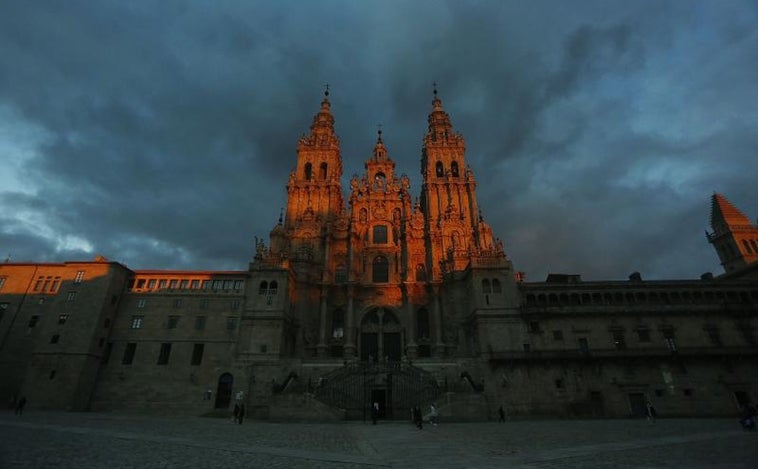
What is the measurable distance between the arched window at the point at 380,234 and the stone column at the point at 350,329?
9064mm

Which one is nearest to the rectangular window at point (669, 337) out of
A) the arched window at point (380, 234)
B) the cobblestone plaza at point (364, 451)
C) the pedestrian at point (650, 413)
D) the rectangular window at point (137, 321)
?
the pedestrian at point (650, 413)

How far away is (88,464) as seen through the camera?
10.8 m

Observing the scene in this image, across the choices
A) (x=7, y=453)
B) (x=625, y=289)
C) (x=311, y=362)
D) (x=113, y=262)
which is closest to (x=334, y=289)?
(x=311, y=362)

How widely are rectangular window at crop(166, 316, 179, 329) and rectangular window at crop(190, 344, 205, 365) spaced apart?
3.69m

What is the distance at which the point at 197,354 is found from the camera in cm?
4134

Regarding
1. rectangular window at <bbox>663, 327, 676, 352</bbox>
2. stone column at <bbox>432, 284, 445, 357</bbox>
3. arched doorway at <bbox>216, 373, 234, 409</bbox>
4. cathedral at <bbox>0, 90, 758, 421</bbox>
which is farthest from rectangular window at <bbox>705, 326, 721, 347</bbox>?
arched doorway at <bbox>216, 373, 234, 409</bbox>

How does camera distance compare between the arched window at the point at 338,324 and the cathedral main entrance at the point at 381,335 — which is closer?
the cathedral main entrance at the point at 381,335

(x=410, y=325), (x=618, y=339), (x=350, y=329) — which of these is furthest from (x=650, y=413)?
(x=350, y=329)

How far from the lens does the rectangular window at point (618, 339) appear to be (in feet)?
133

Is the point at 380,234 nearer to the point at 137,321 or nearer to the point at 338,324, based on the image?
the point at 338,324

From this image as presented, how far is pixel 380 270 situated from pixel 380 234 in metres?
5.66

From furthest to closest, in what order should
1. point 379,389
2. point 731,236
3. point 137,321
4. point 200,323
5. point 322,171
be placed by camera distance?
1. point 731,236
2. point 322,171
3. point 137,321
4. point 200,323
5. point 379,389

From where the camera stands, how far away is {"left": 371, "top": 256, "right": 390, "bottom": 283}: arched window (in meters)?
52.5

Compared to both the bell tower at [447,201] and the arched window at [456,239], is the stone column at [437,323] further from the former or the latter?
the arched window at [456,239]
